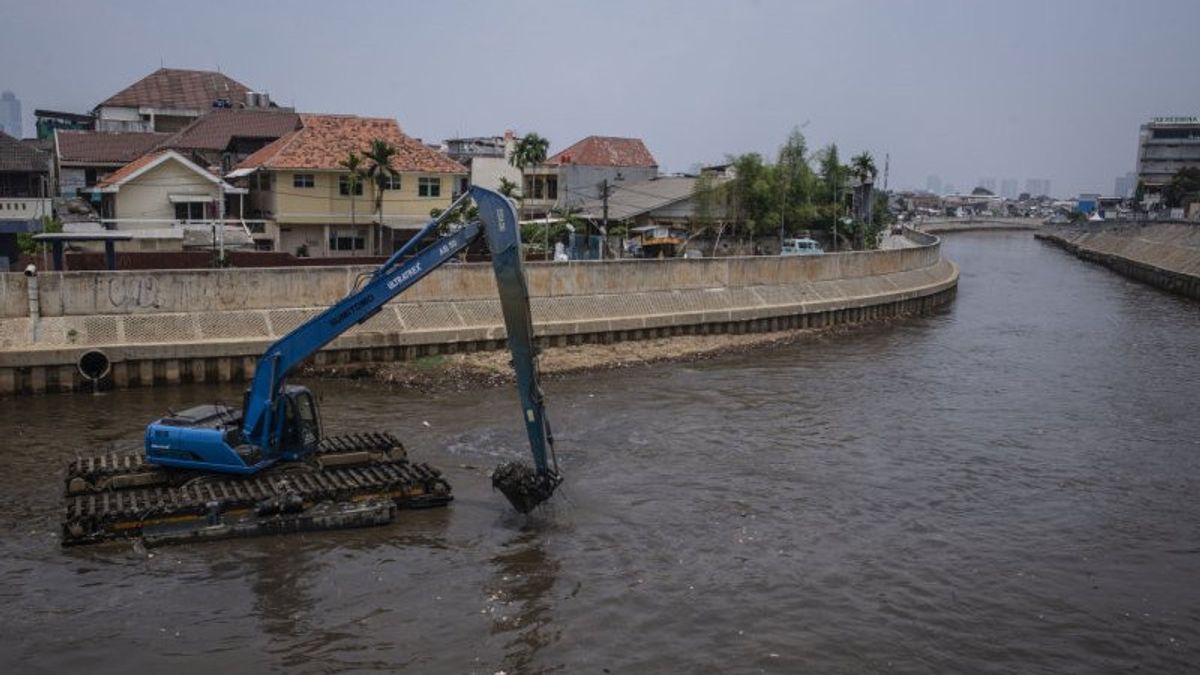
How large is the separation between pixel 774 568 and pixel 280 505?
25.4 feet

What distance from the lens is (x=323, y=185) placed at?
139ft

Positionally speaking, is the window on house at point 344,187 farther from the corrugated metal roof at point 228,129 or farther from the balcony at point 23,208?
the balcony at point 23,208

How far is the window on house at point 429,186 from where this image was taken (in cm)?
4528

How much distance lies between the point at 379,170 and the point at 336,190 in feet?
7.44

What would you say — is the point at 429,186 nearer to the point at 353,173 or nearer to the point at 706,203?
the point at 353,173

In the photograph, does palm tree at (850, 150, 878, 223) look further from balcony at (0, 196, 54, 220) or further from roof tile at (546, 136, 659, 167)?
balcony at (0, 196, 54, 220)

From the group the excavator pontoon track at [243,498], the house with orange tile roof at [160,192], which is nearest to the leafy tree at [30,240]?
the house with orange tile roof at [160,192]

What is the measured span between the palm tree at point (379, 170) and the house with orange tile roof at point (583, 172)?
55.1 ft

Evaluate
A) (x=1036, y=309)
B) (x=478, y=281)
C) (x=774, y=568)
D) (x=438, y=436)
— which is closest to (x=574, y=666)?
(x=774, y=568)

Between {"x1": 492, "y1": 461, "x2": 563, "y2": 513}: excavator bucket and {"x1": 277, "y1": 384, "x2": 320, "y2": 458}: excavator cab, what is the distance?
3.46 metres

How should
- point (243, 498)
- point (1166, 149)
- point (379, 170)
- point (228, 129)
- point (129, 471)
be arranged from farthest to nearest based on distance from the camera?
point (1166, 149) < point (228, 129) < point (379, 170) < point (129, 471) < point (243, 498)

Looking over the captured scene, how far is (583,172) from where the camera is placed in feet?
205

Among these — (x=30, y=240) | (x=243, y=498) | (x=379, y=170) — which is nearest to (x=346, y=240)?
(x=379, y=170)

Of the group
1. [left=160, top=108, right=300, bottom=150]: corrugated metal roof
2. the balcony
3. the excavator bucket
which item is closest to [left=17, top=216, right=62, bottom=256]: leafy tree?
the balcony
